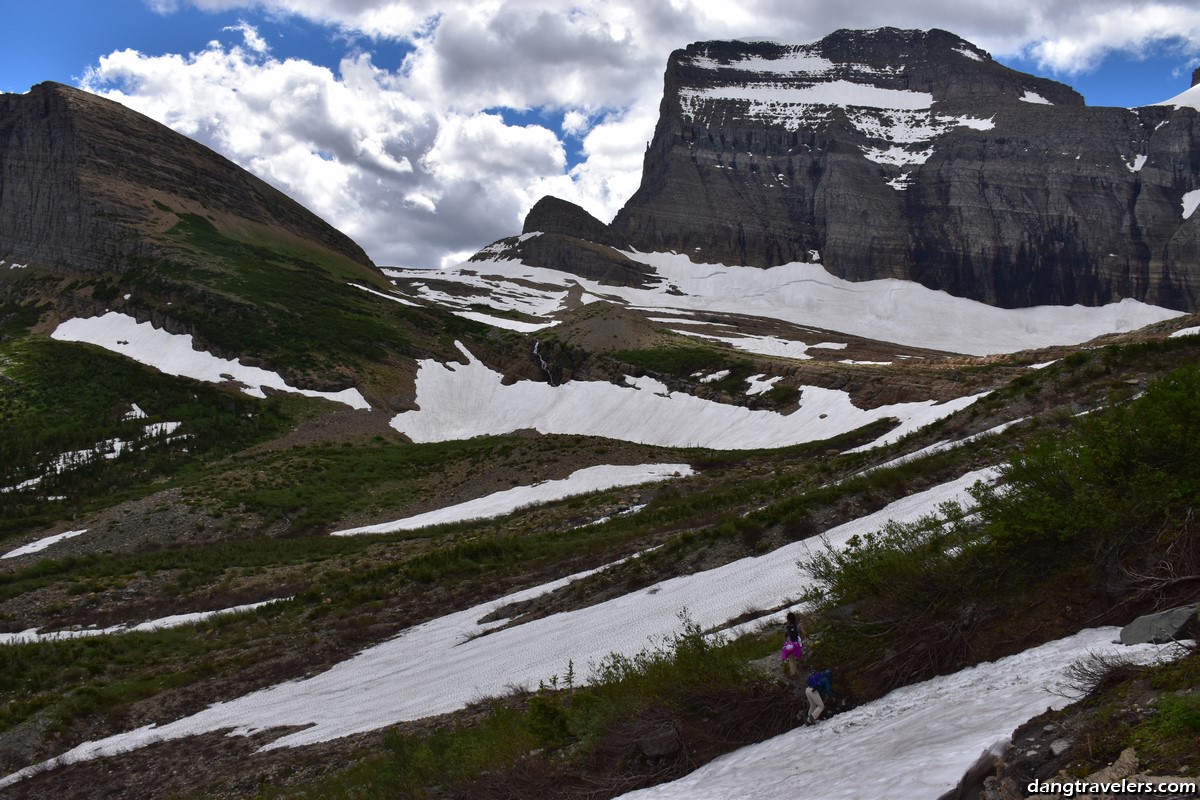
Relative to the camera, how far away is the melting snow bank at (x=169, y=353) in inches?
3081

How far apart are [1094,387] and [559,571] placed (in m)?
19.0

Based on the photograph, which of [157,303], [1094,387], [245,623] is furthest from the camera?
[157,303]

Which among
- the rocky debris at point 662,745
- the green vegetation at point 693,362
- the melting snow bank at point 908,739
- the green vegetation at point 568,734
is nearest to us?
the melting snow bank at point 908,739

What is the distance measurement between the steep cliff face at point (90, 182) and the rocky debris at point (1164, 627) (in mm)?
108635

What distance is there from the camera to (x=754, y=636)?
13195 millimetres

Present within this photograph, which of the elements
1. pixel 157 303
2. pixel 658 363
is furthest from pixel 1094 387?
pixel 157 303

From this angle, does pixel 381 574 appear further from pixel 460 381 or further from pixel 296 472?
pixel 460 381

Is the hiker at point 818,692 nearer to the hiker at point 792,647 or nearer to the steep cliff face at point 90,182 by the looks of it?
the hiker at point 792,647

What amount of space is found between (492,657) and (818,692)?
11.3 m

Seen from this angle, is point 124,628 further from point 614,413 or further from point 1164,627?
point 614,413

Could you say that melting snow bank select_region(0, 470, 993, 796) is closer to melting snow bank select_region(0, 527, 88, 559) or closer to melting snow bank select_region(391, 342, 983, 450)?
melting snow bank select_region(0, 527, 88, 559)

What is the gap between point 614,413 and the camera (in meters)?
76.2

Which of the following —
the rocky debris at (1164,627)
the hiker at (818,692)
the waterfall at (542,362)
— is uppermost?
the waterfall at (542,362)

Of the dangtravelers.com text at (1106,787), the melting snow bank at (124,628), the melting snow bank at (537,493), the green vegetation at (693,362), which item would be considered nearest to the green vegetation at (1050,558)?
the dangtravelers.com text at (1106,787)
